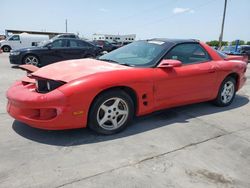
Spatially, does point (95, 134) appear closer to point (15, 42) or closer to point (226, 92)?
point (226, 92)

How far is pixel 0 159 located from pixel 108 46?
2227 cm

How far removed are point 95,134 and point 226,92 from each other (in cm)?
291

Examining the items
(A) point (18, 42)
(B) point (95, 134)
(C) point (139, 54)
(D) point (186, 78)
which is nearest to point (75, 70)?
(B) point (95, 134)

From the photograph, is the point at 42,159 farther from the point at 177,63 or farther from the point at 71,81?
the point at 177,63

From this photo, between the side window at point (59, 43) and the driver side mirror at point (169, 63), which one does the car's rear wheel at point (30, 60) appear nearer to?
the side window at point (59, 43)

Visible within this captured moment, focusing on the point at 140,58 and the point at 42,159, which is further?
the point at 140,58

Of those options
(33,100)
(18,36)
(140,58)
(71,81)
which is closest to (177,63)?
(140,58)

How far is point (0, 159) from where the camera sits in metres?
2.75

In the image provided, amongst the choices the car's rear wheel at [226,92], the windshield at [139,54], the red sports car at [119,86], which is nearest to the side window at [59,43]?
the red sports car at [119,86]

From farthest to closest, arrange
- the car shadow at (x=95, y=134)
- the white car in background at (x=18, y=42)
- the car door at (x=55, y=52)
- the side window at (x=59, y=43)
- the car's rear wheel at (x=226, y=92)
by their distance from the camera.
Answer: the white car in background at (x=18, y=42) < the side window at (x=59, y=43) < the car door at (x=55, y=52) < the car's rear wheel at (x=226, y=92) < the car shadow at (x=95, y=134)

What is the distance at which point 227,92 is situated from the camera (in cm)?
503

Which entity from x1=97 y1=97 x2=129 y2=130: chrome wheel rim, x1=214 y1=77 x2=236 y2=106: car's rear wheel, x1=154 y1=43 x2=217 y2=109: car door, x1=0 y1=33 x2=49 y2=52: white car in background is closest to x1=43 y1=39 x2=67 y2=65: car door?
x1=154 y1=43 x2=217 y2=109: car door

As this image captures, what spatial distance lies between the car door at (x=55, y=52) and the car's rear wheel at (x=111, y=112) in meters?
7.51

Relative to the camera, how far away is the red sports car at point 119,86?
311cm
